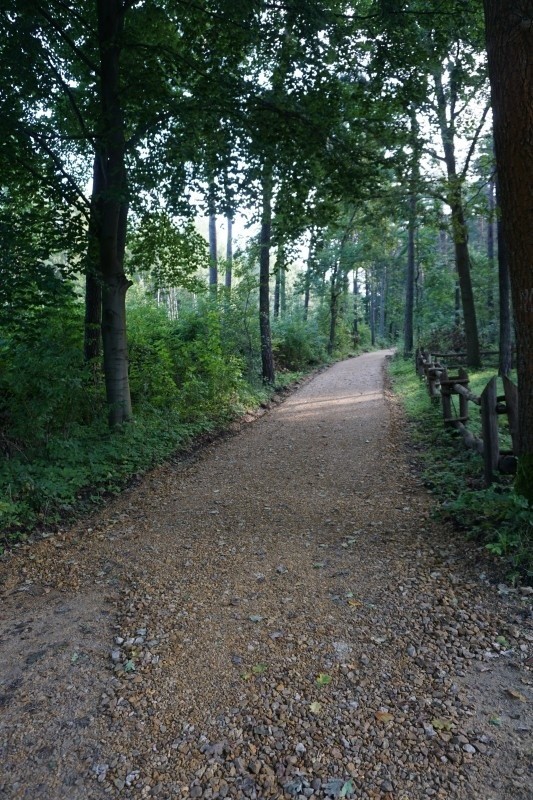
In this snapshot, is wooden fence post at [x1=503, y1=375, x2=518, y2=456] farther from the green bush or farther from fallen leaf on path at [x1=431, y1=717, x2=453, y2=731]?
the green bush

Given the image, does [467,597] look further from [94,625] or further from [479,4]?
[479,4]

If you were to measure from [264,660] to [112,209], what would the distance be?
23.7ft

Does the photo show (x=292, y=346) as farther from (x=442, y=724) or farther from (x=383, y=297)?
(x=383, y=297)

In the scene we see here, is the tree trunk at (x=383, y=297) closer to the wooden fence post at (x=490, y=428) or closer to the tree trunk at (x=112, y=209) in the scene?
the tree trunk at (x=112, y=209)

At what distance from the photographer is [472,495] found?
16.5ft

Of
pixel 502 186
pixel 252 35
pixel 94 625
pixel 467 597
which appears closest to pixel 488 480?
pixel 467 597

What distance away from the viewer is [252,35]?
760 centimetres

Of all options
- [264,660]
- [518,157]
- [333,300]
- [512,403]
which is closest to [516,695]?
[264,660]

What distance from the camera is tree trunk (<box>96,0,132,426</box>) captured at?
7203 mm

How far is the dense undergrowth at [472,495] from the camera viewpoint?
13.0ft

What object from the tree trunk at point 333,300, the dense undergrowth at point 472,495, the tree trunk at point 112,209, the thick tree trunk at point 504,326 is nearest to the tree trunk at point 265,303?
the dense undergrowth at point 472,495

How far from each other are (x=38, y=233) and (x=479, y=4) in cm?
753

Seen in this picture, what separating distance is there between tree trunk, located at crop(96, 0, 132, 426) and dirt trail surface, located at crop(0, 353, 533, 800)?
10.3 ft

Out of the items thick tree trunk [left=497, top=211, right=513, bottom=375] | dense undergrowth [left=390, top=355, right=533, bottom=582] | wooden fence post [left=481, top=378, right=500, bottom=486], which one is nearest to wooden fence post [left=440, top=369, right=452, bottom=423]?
dense undergrowth [left=390, top=355, right=533, bottom=582]
